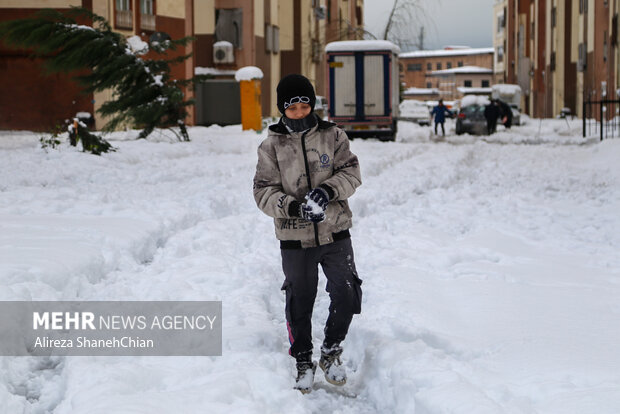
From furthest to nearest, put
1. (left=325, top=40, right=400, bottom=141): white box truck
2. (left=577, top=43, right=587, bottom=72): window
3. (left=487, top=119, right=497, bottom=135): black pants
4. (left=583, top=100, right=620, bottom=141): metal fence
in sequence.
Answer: (left=577, top=43, right=587, bottom=72): window < (left=487, top=119, right=497, bottom=135): black pants < (left=325, top=40, right=400, bottom=141): white box truck < (left=583, top=100, right=620, bottom=141): metal fence

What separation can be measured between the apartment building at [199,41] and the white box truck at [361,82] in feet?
16.1

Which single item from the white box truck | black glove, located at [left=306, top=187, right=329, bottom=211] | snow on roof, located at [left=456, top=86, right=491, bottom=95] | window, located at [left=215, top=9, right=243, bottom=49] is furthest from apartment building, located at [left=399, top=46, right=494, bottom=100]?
black glove, located at [left=306, top=187, right=329, bottom=211]

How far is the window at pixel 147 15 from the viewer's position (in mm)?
33309

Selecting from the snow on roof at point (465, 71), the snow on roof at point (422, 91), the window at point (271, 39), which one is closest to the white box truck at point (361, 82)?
the window at point (271, 39)

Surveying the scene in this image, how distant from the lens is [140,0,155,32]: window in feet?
109

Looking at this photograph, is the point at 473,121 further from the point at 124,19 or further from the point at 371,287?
the point at 371,287

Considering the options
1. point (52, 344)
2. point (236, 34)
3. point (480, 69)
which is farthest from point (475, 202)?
point (480, 69)

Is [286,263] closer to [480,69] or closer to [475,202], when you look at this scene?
[475,202]

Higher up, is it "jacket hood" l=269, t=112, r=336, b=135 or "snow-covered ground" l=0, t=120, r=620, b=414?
"jacket hood" l=269, t=112, r=336, b=135

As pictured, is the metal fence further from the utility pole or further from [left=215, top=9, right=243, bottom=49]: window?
[left=215, top=9, right=243, bottom=49]: window

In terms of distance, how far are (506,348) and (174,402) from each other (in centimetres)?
189

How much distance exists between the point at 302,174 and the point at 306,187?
0.07 m

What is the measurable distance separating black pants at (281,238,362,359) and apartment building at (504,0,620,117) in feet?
83.7

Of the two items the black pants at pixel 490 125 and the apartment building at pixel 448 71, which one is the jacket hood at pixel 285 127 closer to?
the black pants at pixel 490 125
